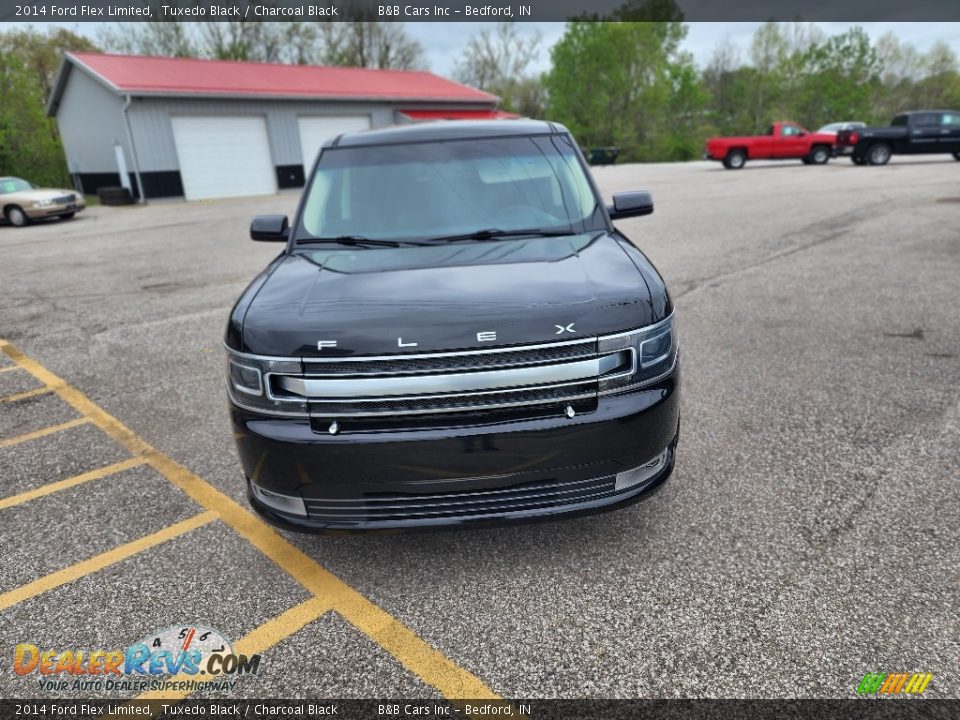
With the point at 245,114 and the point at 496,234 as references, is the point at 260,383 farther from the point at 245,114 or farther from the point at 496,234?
the point at 245,114

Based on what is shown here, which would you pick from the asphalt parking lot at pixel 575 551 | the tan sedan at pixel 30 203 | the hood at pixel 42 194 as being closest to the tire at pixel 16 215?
the tan sedan at pixel 30 203

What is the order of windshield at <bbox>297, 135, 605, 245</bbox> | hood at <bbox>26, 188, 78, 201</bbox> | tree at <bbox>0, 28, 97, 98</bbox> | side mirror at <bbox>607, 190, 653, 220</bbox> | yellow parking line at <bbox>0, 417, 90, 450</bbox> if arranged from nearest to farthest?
windshield at <bbox>297, 135, 605, 245</bbox>, side mirror at <bbox>607, 190, 653, 220</bbox>, yellow parking line at <bbox>0, 417, 90, 450</bbox>, hood at <bbox>26, 188, 78, 201</bbox>, tree at <bbox>0, 28, 97, 98</bbox>

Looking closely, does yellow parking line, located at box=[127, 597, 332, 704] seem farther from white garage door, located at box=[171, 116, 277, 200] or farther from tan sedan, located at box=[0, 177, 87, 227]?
white garage door, located at box=[171, 116, 277, 200]

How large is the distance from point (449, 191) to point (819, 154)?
27931 millimetres

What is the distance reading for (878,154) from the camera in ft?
79.1

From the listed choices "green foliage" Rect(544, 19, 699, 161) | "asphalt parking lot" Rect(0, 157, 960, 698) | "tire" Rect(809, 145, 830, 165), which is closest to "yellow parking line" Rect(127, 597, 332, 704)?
"asphalt parking lot" Rect(0, 157, 960, 698)

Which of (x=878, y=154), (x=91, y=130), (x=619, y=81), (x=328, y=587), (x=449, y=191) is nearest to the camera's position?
(x=328, y=587)

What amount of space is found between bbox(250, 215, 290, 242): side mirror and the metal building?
72.7 feet

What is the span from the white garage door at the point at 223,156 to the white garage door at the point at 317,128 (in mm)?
1776

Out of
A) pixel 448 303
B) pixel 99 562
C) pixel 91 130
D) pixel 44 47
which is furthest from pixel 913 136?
pixel 44 47

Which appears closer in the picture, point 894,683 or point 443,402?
point 894,683

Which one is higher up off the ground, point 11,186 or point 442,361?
point 11,186

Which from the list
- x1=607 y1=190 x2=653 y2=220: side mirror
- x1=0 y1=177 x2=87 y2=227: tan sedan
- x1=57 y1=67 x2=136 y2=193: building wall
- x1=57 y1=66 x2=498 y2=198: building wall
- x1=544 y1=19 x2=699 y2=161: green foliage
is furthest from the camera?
x1=544 y1=19 x2=699 y2=161: green foliage

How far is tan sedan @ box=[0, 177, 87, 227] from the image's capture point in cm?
1780
